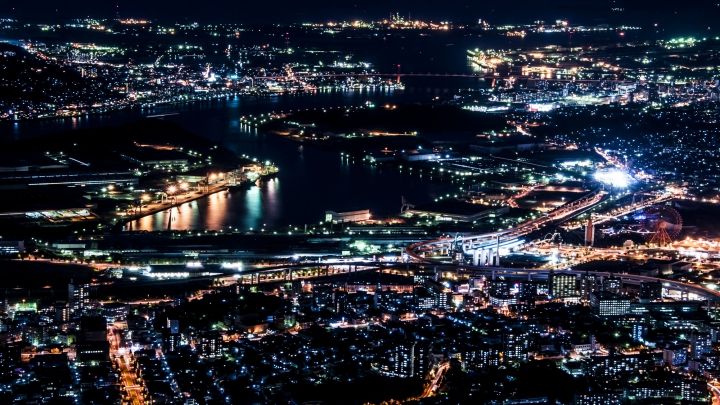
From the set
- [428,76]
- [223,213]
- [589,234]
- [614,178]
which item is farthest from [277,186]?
[428,76]

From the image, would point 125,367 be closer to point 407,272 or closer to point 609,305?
point 407,272

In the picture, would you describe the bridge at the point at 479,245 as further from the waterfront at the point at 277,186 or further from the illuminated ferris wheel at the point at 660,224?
the waterfront at the point at 277,186

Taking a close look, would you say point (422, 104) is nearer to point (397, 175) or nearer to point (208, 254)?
point (397, 175)

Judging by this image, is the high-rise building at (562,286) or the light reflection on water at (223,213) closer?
the high-rise building at (562,286)

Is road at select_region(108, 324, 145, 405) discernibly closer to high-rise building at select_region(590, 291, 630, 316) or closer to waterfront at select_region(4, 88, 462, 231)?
high-rise building at select_region(590, 291, 630, 316)

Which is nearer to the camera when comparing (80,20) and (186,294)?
(186,294)

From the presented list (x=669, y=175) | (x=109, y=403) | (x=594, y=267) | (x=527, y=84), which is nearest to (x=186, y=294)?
(x=109, y=403)

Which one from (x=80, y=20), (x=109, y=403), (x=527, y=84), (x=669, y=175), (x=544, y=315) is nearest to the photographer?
(x=109, y=403)

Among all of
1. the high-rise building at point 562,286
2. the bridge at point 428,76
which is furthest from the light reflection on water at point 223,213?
the bridge at point 428,76
